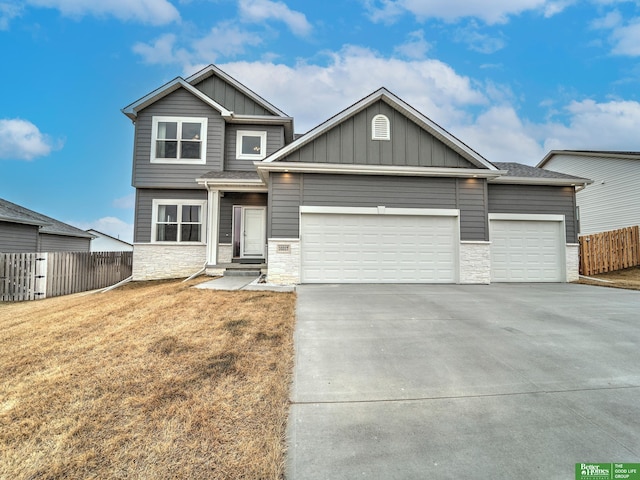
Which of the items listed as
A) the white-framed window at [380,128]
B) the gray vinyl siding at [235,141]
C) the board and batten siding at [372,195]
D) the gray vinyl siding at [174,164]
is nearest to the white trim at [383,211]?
the board and batten siding at [372,195]

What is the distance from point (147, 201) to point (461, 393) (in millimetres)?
12808

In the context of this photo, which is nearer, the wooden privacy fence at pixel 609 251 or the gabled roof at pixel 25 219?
the wooden privacy fence at pixel 609 251

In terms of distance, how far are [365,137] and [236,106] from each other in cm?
688

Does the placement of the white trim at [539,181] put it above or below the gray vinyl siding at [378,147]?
below

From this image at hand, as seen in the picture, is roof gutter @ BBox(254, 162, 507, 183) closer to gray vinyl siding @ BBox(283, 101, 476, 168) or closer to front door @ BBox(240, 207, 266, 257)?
gray vinyl siding @ BBox(283, 101, 476, 168)

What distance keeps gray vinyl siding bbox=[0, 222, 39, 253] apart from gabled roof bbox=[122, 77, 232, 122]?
888 cm

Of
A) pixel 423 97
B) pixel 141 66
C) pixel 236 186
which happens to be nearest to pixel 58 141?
pixel 141 66

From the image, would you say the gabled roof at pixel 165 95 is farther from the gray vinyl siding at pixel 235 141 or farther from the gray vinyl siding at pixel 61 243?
the gray vinyl siding at pixel 61 243

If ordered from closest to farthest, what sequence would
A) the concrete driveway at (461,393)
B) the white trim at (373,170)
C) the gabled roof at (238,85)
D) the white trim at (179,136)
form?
the concrete driveway at (461,393) → the white trim at (373,170) → the white trim at (179,136) → the gabled roof at (238,85)

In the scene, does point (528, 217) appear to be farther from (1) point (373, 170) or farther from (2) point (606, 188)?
(2) point (606, 188)

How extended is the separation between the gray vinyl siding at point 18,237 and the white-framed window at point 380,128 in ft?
57.9

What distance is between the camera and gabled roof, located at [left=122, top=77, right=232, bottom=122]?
11602mm

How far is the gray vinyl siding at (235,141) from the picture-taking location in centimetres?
1277

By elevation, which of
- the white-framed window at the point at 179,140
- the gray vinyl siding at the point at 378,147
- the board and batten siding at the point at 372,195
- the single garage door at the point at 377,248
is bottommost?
the single garage door at the point at 377,248
